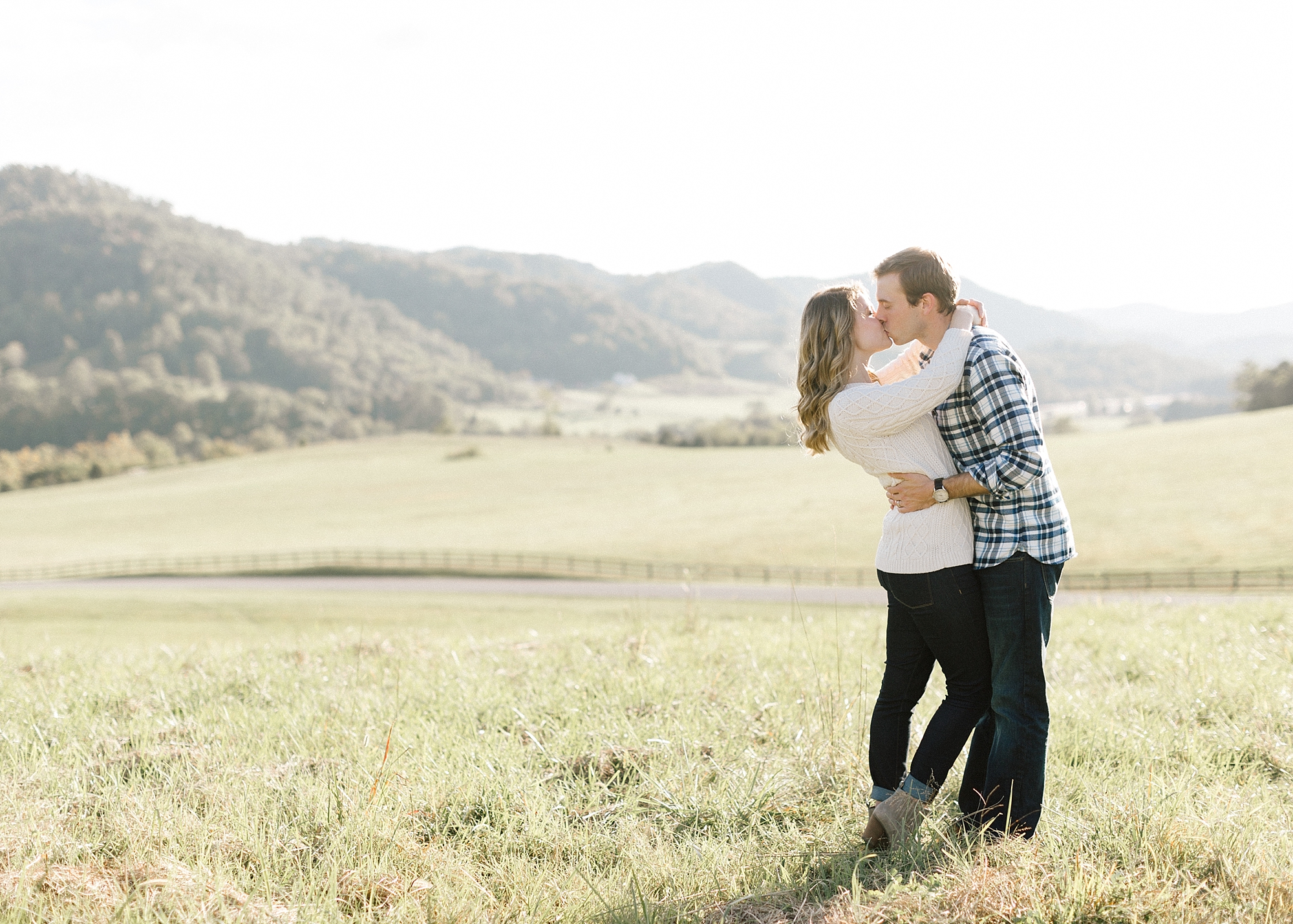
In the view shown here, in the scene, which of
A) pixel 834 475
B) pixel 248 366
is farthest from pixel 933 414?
pixel 248 366

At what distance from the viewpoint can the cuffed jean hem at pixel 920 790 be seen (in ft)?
10.0

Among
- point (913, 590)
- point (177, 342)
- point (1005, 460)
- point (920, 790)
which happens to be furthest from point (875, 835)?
point (177, 342)

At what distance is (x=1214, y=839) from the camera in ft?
8.58

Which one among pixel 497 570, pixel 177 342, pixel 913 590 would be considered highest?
pixel 177 342

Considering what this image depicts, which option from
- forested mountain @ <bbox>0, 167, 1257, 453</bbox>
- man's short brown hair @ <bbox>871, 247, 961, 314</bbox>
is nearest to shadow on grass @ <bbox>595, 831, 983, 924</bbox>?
man's short brown hair @ <bbox>871, 247, 961, 314</bbox>

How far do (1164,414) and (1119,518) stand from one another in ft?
434

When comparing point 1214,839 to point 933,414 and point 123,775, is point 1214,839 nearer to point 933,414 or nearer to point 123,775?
point 933,414

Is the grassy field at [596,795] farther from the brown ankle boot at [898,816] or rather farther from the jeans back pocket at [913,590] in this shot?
the jeans back pocket at [913,590]

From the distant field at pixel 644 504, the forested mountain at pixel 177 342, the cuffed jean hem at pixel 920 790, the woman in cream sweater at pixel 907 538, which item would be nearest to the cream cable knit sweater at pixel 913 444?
the woman in cream sweater at pixel 907 538

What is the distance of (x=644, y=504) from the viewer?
4688 cm

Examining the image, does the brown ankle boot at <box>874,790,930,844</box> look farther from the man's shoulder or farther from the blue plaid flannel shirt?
the man's shoulder

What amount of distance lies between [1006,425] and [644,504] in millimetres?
44067

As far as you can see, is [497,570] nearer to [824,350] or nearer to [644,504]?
[644,504]

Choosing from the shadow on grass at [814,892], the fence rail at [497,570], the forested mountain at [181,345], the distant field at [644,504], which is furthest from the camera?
the forested mountain at [181,345]
